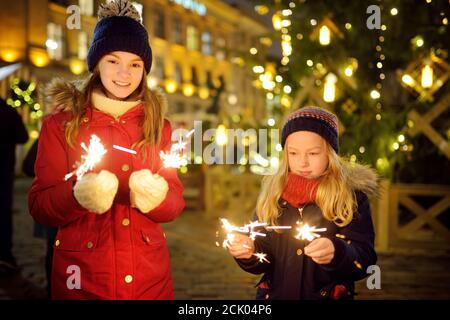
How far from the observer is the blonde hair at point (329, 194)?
2438mm

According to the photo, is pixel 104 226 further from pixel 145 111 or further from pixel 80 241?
pixel 145 111

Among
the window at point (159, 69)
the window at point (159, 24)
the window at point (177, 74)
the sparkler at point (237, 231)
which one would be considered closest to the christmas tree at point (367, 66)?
the sparkler at point (237, 231)

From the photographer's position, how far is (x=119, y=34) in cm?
246

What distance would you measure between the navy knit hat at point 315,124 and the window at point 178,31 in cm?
4292

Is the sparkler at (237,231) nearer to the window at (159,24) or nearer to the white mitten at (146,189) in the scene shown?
the white mitten at (146,189)

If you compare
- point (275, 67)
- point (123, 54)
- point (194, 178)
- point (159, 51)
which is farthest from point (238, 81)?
point (123, 54)

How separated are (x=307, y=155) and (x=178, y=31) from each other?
44.2m

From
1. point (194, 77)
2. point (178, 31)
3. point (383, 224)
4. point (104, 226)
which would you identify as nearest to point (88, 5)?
point (178, 31)

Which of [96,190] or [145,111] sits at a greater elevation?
[145,111]

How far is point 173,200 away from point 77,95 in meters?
0.71

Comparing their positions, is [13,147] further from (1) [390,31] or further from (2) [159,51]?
(2) [159,51]

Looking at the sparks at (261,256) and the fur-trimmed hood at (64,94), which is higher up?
the fur-trimmed hood at (64,94)

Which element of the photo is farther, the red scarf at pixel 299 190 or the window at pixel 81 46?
the window at pixel 81 46

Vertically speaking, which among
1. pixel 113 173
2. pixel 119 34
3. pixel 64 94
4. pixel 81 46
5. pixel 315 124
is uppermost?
pixel 81 46
